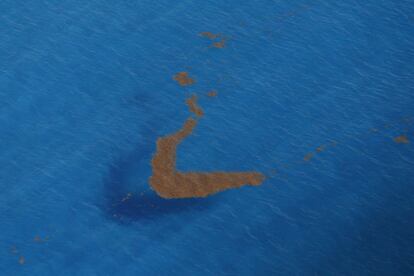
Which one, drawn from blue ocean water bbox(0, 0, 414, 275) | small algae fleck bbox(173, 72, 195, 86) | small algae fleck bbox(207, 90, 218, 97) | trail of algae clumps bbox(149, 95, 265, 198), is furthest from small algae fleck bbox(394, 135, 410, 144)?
small algae fleck bbox(173, 72, 195, 86)

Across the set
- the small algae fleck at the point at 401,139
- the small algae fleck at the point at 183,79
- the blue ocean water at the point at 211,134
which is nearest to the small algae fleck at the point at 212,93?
the blue ocean water at the point at 211,134

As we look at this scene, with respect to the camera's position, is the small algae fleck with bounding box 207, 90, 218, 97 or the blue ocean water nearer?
the blue ocean water

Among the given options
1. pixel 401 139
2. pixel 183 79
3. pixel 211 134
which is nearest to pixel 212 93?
pixel 183 79

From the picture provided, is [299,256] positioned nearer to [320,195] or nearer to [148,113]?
[320,195]

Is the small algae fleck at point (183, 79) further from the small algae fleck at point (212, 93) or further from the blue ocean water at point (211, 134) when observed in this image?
the small algae fleck at point (212, 93)

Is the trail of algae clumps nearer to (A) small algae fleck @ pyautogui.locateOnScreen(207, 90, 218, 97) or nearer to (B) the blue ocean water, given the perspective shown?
(B) the blue ocean water

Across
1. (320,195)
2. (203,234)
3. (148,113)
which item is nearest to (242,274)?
(203,234)

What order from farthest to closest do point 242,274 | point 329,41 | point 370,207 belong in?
point 329,41, point 370,207, point 242,274
